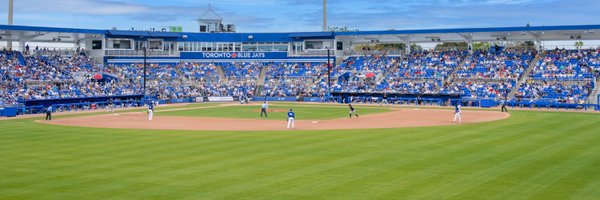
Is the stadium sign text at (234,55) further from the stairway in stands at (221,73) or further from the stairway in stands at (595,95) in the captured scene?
Answer: the stairway in stands at (595,95)

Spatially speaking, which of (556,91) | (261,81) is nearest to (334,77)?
(261,81)

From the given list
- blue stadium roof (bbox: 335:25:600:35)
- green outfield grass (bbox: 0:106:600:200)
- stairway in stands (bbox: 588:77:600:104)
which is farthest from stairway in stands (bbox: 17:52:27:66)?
stairway in stands (bbox: 588:77:600:104)

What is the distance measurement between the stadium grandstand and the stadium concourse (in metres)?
0.14

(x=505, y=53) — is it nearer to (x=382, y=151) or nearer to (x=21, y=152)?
(x=382, y=151)

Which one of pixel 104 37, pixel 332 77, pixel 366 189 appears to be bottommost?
pixel 366 189

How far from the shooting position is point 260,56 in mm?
94188

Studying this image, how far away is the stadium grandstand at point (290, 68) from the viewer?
66750mm

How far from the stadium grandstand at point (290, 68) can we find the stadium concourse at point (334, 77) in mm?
141

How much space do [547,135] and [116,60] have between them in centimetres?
6380

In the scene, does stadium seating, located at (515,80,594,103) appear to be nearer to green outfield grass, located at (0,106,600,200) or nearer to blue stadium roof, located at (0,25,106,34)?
green outfield grass, located at (0,106,600,200)

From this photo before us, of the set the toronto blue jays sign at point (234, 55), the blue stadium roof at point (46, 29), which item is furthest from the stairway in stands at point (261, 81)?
the blue stadium roof at point (46, 29)

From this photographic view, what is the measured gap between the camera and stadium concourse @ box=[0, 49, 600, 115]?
216 ft

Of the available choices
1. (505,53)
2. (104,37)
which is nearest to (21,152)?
(104,37)

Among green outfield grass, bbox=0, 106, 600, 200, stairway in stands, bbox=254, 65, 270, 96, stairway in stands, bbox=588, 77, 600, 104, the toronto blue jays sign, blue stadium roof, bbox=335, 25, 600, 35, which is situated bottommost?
green outfield grass, bbox=0, 106, 600, 200
